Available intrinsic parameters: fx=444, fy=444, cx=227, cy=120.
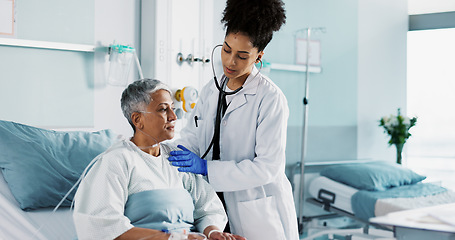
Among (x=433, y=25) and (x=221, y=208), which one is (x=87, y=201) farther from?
(x=433, y=25)

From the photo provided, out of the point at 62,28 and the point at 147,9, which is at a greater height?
the point at 147,9

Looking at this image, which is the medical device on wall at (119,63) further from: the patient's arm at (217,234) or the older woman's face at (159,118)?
the patient's arm at (217,234)

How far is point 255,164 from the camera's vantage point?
1684 mm

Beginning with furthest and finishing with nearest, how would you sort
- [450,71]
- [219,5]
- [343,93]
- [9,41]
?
1. [450,71]
2. [343,93]
3. [219,5]
4. [9,41]

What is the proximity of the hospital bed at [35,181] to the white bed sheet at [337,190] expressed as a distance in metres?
1.98

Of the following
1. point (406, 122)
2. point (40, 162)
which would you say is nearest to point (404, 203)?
point (406, 122)

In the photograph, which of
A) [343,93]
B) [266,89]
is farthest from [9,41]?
[343,93]

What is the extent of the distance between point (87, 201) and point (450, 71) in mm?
3919

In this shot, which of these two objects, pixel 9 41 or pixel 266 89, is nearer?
pixel 266 89

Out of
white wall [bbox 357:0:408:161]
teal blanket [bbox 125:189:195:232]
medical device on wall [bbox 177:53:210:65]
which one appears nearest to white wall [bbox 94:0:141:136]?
medical device on wall [bbox 177:53:210:65]

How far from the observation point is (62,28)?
2.38m

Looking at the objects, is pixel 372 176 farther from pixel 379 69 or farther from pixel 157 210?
pixel 157 210

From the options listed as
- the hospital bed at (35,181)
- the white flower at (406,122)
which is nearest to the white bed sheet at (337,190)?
the white flower at (406,122)

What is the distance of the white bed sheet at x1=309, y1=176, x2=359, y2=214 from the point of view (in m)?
3.24
